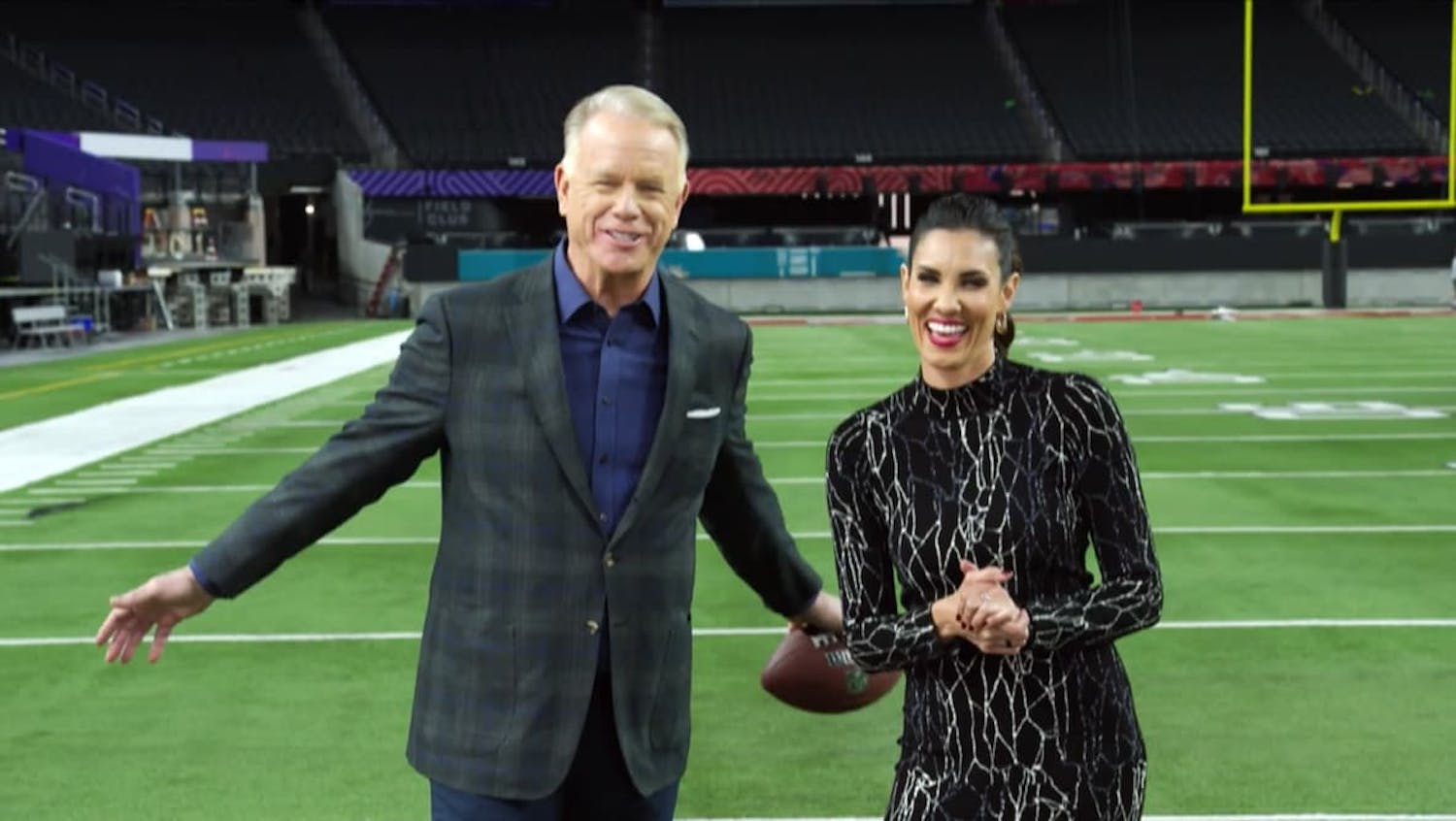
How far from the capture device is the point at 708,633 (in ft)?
25.1

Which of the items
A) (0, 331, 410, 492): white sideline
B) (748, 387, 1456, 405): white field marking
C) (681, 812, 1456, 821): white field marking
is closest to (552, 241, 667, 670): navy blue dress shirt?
(681, 812, 1456, 821): white field marking

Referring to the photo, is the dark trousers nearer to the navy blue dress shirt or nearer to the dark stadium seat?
the navy blue dress shirt

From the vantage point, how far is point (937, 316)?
297cm

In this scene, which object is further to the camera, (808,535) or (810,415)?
(810,415)

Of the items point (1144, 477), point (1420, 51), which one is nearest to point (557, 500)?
point (1144, 477)

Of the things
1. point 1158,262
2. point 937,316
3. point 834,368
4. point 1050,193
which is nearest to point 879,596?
point 937,316

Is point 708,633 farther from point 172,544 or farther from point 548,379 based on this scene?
point 548,379

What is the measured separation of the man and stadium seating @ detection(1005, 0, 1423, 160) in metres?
43.1

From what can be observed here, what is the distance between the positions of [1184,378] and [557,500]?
17044mm

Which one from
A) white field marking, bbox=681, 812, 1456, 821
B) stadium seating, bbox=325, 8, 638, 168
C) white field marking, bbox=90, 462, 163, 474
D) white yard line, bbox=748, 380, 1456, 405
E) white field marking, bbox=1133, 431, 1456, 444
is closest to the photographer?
white field marking, bbox=681, 812, 1456, 821

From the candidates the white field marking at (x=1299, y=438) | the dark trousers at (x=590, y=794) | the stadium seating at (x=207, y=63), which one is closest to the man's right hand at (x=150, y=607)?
the dark trousers at (x=590, y=794)

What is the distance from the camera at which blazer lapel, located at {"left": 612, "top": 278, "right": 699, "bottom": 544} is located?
299 centimetres

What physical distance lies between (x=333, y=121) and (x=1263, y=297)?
2255 centimetres

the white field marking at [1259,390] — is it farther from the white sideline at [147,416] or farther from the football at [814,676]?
the football at [814,676]
